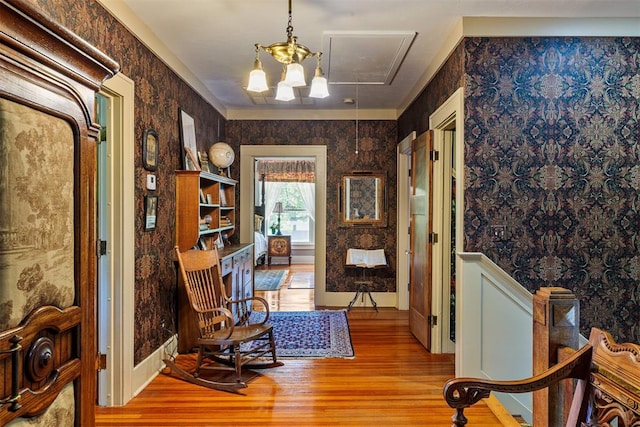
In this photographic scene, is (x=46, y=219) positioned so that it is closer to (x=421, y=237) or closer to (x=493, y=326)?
(x=493, y=326)

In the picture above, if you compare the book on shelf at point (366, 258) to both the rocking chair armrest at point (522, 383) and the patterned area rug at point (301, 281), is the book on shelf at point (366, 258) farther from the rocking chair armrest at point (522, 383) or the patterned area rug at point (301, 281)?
the rocking chair armrest at point (522, 383)

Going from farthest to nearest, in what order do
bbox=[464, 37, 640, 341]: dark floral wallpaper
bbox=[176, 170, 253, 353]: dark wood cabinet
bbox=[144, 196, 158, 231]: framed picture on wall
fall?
1. bbox=[176, 170, 253, 353]: dark wood cabinet
2. bbox=[144, 196, 158, 231]: framed picture on wall
3. bbox=[464, 37, 640, 341]: dark floral wallpaper

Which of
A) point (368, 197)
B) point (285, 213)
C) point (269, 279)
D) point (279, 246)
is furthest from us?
point (285, 213)

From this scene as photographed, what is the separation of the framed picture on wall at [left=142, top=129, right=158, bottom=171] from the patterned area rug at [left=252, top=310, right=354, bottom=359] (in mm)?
1957

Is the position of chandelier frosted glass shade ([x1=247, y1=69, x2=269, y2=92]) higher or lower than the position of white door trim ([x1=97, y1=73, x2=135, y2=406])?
higher

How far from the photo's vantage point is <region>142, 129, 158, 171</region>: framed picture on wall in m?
2.89

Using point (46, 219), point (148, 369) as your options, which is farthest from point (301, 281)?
point (46, 219)

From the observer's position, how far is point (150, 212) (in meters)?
2.98

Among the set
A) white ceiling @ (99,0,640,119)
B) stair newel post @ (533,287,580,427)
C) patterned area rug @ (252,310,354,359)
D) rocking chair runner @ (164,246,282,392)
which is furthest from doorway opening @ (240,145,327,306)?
stair newel post @ (533,287,580,427)

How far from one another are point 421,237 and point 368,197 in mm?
1627

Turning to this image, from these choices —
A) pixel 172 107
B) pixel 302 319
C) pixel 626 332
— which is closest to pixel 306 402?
pixel 302 319

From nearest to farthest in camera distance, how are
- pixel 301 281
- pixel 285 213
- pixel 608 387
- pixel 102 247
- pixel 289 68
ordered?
pixel 608 387 < pixel 289 68 < pixel 102 247 < pixel 301 281 < pixel 285 213

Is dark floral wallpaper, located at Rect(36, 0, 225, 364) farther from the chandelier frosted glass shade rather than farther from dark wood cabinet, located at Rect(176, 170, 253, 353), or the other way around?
the chandelier frosted glass shade

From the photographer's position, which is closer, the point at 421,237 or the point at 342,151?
the point at 421,237
